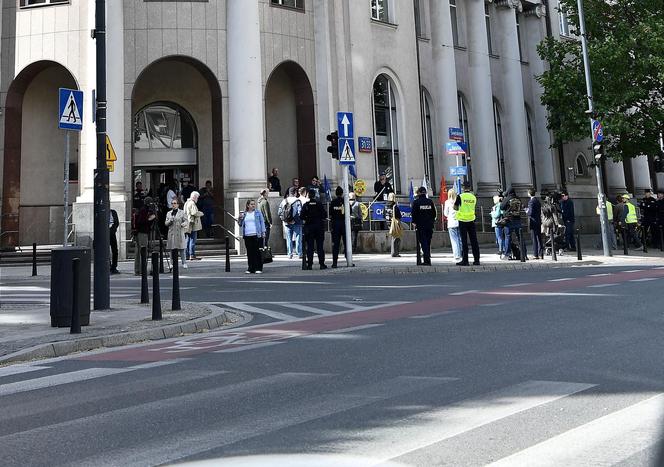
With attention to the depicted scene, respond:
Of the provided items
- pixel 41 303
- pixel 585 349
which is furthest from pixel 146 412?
pixel 41 303

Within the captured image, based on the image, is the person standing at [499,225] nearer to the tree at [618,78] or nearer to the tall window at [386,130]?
the tree at [618,78]

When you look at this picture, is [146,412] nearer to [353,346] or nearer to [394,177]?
[353,346]

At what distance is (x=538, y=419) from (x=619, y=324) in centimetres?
452

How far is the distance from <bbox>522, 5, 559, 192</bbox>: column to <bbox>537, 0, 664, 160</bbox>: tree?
7.72m

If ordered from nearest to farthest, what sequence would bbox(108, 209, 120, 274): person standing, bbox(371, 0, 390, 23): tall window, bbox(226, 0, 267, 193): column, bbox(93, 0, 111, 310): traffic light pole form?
bbox(93, 0, 111, 310): traffic light pole
bbox(108, 209, 120, 274): person standing
bbox(226, 0, 267, 193): column
bbox(371, 0, 390, 23): tall window

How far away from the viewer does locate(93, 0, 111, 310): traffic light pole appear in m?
11.4

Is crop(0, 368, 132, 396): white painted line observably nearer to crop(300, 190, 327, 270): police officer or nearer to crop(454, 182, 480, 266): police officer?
crop(300, 190, 327, 270): police officer

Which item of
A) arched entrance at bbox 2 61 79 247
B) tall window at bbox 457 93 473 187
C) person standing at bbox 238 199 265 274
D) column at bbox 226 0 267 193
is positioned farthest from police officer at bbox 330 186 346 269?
tall window at bbox 457 93 473 187

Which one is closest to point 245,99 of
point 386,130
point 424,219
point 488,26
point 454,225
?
point 386,130

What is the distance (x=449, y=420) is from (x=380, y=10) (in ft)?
96.2

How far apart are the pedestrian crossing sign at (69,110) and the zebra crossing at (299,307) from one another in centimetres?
402

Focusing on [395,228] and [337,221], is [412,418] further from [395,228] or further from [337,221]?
[395,228]

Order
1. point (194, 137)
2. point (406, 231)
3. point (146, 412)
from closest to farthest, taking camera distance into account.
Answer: point (146, 412) < point (406, 231) < point (194, 137)

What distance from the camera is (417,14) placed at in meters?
35.2
